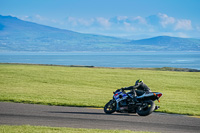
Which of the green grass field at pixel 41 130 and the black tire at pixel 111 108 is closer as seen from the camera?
the green grass field at pixel 41 130

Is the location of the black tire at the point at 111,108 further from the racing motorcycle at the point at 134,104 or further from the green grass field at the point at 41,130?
the green grass field at the point at 41,130

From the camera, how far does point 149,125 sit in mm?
11992

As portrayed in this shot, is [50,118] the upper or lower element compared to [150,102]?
lower

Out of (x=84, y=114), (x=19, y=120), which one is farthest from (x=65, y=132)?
(x=84, y=114)

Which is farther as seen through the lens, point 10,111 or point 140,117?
point 10,111

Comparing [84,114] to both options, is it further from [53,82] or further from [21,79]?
A: [21,79]

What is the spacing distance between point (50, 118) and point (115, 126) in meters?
2.95

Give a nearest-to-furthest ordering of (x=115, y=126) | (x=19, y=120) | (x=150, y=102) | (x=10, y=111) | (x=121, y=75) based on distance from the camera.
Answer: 1. (x=115, y=126)
2. (x=19, y=120)
3. (x=150, y=102)
4. (x=10, y=111)
5. (x=121, y=75)

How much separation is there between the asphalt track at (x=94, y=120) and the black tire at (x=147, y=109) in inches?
8.0

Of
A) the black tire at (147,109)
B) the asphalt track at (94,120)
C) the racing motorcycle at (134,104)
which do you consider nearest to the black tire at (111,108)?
the racing motorcycle at (134,104)

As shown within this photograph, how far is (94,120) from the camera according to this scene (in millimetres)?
12789

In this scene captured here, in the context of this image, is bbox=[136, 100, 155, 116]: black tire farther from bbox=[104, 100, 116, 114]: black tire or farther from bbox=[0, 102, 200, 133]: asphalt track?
bbox=[104, 100, 116, 114]: black tire

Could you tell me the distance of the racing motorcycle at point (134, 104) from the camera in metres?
13.6

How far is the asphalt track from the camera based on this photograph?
38.2ft
